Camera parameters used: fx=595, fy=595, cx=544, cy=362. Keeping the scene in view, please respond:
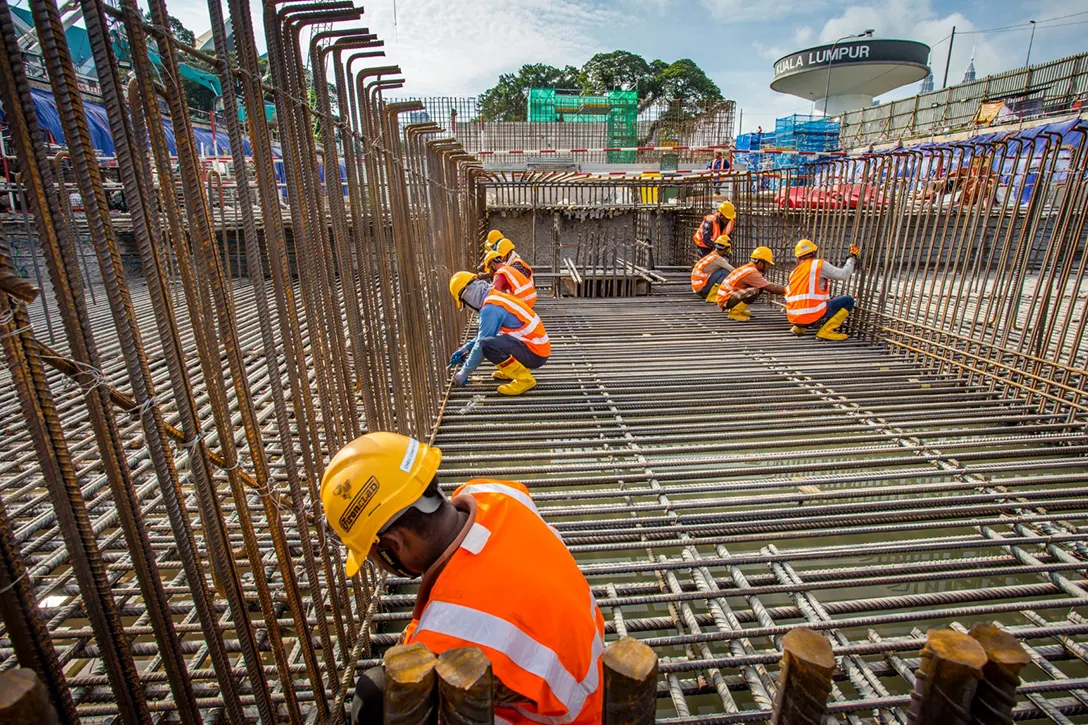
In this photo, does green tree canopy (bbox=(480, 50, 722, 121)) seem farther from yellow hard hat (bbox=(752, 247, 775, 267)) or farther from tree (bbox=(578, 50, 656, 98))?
yellow hard hat (bbox=(752, 247, 775, 267))

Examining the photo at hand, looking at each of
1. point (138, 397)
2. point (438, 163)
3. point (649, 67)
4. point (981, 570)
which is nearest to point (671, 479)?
point (981, 570)

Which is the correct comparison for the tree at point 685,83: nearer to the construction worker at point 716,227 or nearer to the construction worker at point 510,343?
the construction worker at point 716,227

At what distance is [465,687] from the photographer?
0.90m

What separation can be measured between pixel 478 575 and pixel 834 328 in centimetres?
627

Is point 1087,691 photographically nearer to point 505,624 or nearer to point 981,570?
point 981,570

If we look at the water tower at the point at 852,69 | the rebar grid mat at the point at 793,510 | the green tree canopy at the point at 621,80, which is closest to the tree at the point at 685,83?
the green tree canopy at the point at 621,80

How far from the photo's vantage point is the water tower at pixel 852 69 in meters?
38.8

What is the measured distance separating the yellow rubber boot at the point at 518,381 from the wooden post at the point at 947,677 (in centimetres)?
416

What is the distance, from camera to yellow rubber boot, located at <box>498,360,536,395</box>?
5.02m

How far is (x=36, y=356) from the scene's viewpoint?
1.07m

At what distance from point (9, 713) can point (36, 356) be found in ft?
2.06

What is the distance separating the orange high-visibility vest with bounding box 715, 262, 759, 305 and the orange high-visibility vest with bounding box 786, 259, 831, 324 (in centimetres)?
85

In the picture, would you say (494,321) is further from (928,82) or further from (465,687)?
(928,82)

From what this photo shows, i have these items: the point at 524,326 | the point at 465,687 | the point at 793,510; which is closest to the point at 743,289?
the point at 524,326
